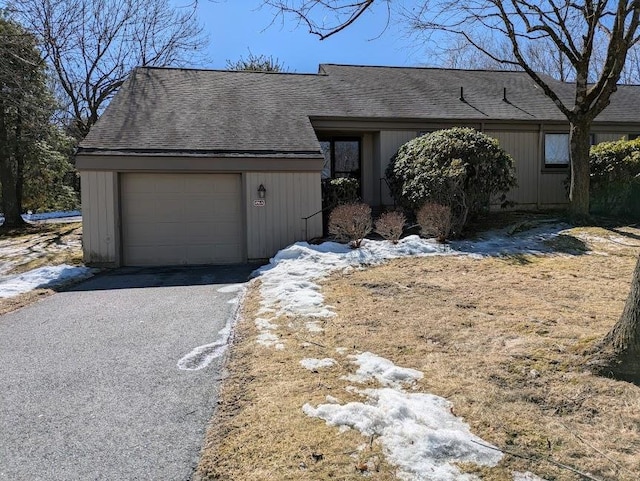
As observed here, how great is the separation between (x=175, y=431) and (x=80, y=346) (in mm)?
2441

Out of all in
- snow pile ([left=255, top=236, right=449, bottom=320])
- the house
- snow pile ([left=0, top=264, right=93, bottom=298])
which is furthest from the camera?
the house

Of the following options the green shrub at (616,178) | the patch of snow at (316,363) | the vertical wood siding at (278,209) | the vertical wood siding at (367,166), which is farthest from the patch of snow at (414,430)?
the green shrub at (616,178)

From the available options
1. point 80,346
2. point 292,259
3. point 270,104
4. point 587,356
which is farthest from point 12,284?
point 587,356

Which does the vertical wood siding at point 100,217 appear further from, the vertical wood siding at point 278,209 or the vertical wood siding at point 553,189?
the vertical wood siding at point 553,189

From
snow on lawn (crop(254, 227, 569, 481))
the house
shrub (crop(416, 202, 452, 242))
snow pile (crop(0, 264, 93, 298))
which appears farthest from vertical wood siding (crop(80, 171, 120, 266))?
shrub (crop(416, 202, 452, 242))

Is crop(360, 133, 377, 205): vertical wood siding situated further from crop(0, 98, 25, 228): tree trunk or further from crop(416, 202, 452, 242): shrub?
crop(0, 98, 25, 228): tree trunk

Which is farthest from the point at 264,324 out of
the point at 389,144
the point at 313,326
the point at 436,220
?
the point at 389,144

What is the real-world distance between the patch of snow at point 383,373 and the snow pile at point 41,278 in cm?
642

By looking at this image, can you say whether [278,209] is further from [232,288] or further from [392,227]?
[232,288]

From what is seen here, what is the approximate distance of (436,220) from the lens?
392 inches

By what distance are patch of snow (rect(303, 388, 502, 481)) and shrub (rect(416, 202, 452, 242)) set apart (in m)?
6.93

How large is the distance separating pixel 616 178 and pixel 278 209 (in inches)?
336

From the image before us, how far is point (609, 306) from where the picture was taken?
18.2 feet

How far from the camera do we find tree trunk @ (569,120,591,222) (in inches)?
440
